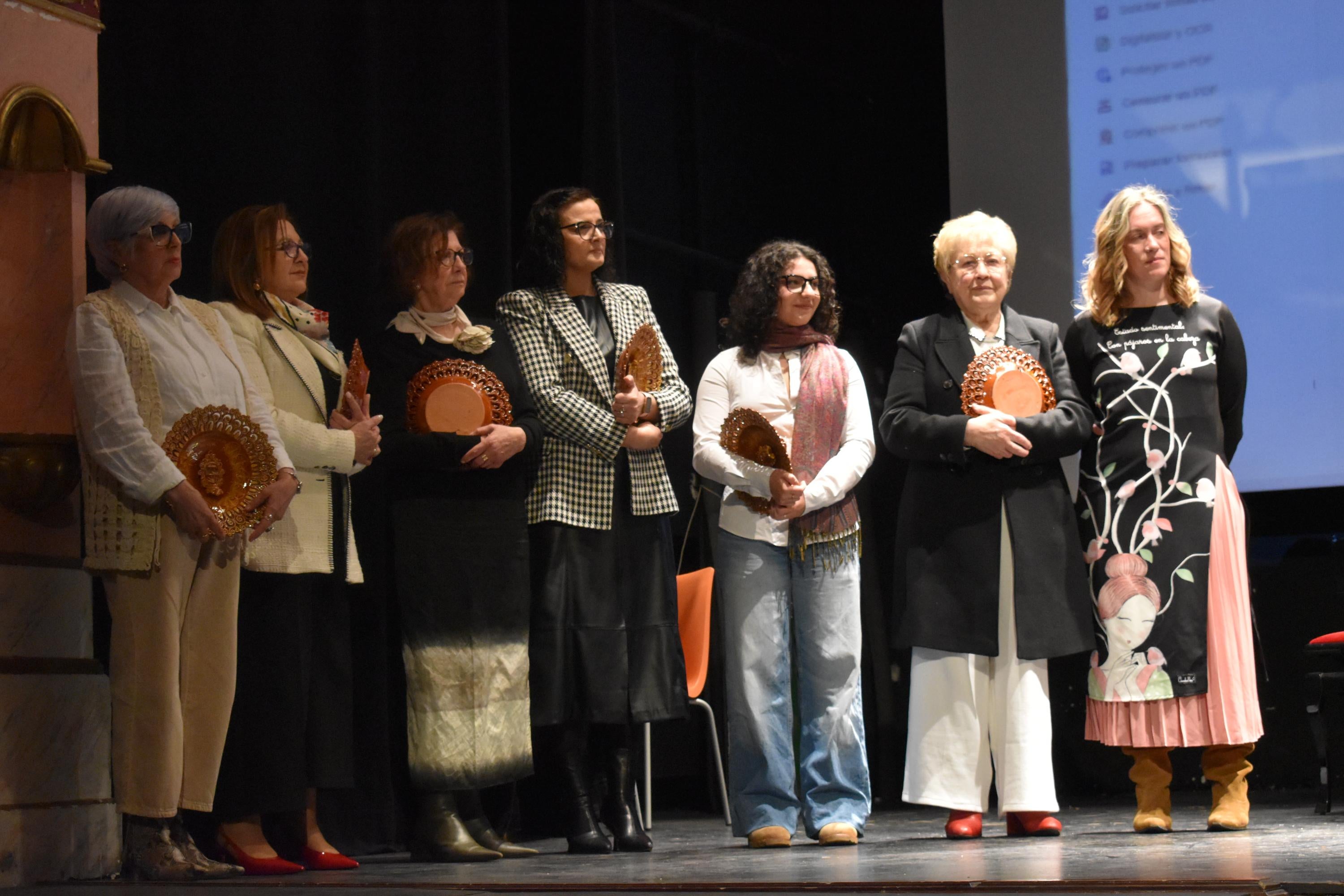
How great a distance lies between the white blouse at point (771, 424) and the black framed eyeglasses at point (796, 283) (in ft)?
0.53

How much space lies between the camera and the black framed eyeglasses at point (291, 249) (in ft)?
12.3

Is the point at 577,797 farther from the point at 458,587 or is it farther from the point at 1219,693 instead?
the point at 1219,693

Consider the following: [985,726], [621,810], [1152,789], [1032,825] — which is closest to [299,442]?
[621,810]

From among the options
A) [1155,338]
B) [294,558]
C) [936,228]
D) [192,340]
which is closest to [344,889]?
[294,558]

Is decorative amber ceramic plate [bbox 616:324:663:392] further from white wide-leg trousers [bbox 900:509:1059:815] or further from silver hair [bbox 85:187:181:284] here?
silver hair [bbox 85:187:181:284]

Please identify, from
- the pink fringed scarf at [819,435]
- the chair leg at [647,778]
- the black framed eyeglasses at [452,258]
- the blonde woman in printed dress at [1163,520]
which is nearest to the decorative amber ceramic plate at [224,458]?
the black framed eyeglasses at [452,258]

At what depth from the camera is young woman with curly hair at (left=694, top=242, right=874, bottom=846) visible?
3.83 metres

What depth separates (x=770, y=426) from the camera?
3.78 m

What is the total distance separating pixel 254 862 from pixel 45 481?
0.97 meters

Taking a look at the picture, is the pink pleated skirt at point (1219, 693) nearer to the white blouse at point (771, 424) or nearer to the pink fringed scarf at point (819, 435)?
the pink fringed scarf at point (819, 435)

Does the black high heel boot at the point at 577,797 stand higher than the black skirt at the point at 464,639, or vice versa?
the black skirt at the point at 464,639

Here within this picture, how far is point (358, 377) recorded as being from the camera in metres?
3.68

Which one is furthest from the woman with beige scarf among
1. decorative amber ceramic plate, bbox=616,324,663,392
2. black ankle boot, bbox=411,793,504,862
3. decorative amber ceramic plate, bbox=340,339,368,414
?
decorative amber ceramic plate, bbox=616,324,663,392

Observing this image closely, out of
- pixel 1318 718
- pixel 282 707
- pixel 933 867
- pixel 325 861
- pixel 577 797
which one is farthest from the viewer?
pixel 1318 718
